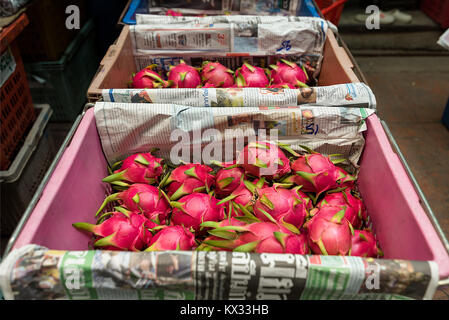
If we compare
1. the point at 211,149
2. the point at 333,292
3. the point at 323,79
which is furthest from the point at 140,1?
the point at 333,292

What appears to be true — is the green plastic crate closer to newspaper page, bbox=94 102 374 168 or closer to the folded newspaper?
the folded newspaper

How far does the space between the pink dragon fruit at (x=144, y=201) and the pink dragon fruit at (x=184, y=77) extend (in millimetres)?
503

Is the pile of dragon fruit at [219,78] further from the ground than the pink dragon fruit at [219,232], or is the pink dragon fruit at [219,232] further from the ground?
the pile of dragon fruit at [219,78]

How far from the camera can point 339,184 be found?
106cm

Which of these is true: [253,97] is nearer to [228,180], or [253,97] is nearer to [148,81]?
[228,180]

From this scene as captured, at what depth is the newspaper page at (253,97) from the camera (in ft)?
3.64

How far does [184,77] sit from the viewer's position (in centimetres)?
135

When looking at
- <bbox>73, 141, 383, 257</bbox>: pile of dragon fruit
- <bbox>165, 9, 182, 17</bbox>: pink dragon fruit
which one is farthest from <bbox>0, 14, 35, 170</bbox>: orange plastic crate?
<bbox>73, 141, 383, 257</bbox>: pile of dragon fruit

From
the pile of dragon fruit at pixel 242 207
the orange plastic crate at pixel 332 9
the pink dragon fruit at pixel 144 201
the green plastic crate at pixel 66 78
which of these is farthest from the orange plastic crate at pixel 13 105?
the orange plastic crate at pixel 332 9

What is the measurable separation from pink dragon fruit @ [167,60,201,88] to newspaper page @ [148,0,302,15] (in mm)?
705

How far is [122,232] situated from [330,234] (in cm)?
49

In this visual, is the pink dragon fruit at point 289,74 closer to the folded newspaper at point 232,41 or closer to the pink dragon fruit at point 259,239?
the folded newspaper at point 232,41

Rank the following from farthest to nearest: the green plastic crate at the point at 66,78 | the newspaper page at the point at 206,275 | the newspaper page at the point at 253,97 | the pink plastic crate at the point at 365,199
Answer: the green plastic crate at the point at 66,78 < the newspaper page at the point at 253,97 < the pink plastic crate at the point at 365,199 < the newspaper page at the point at 206,275
